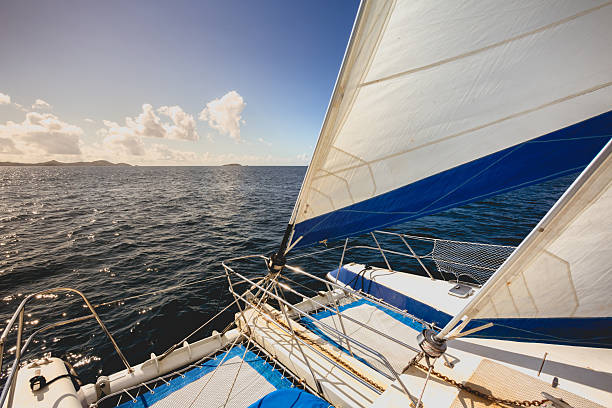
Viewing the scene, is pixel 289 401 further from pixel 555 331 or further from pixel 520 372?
pixel 555 331

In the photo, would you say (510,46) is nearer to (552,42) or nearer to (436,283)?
(552,42)

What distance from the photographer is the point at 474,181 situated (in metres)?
3.33

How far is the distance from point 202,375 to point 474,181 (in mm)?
5619

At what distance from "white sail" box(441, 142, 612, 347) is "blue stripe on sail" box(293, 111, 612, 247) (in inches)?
63.5

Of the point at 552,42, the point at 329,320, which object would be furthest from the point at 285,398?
the point at 552,42

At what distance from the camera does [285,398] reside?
261 centimetres

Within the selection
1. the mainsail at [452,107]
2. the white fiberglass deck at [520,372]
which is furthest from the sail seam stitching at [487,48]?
the white fiberglass deck at [520,372]

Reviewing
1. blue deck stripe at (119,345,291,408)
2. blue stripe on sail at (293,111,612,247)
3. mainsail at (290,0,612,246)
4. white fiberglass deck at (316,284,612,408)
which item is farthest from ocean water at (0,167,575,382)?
white fiberglass deck at (316,284,612,408)

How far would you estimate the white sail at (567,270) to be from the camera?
1.53 m

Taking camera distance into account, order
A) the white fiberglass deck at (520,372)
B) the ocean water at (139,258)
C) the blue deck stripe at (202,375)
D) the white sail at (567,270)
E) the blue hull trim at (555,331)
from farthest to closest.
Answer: the ocean water at (139,258), the blue deck stripe at (202,375), the blue hull trim at (555,331), the white fiberglass deck at (520,372), the white sail at (567,270)

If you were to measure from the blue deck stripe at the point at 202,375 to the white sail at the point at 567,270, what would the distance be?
3.31m

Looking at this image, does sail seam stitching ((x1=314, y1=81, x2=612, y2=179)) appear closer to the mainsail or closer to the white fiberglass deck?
the mainsail

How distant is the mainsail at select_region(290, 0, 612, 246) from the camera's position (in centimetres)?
215

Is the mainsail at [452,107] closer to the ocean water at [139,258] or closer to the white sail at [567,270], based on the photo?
the white sail at [567,270]
